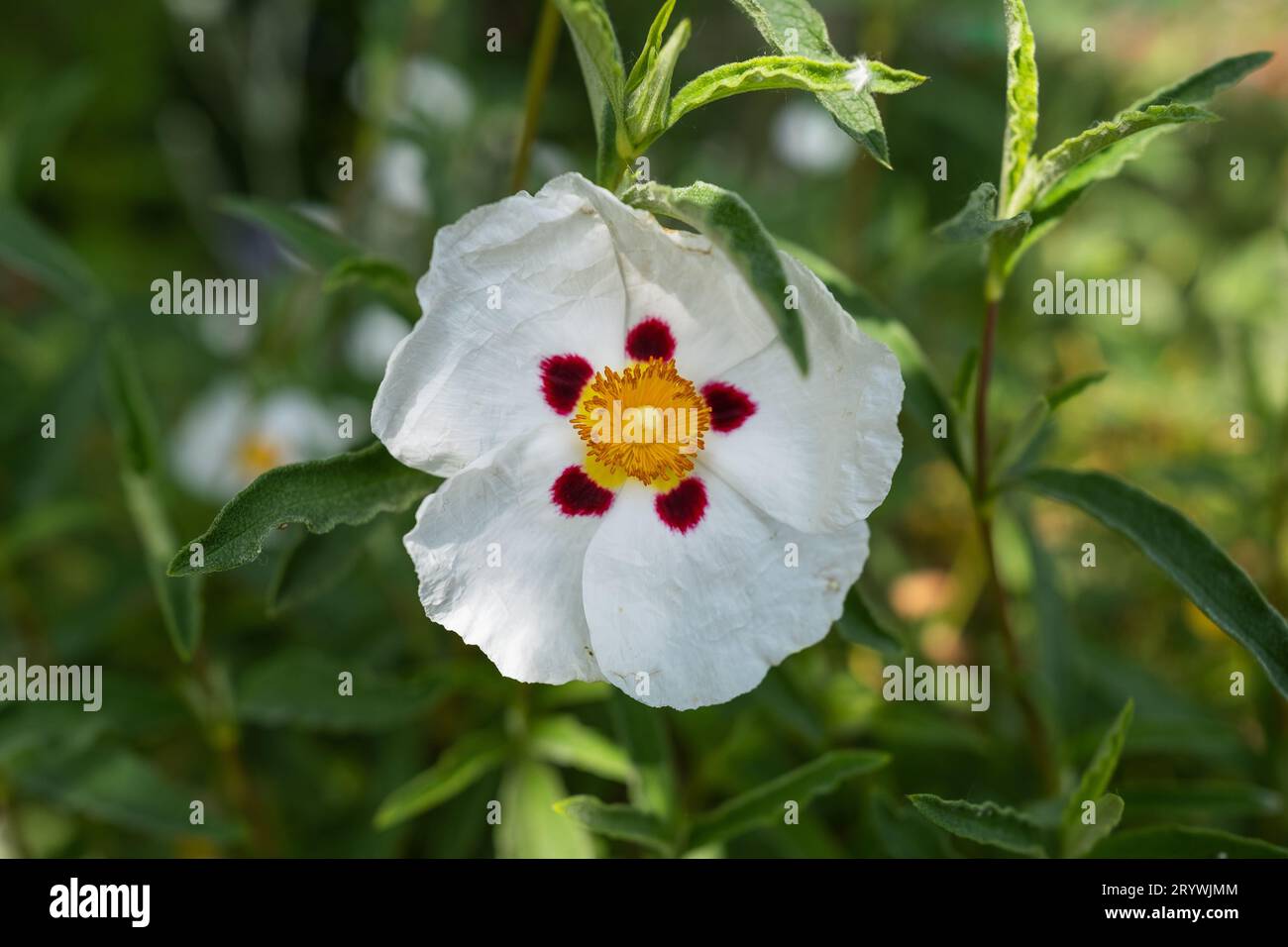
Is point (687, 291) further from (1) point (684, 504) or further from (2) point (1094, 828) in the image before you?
(2) point (1094, 828)

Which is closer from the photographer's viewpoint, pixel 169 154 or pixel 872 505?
pixel 872 505

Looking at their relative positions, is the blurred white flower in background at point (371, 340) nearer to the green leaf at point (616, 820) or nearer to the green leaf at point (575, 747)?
the green leaf at point (575, 747)

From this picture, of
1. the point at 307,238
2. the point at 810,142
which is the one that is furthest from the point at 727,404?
the point at 810,142

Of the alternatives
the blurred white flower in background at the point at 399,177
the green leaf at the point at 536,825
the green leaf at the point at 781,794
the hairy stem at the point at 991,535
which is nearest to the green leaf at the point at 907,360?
the hairy stem at the point at 991,535
